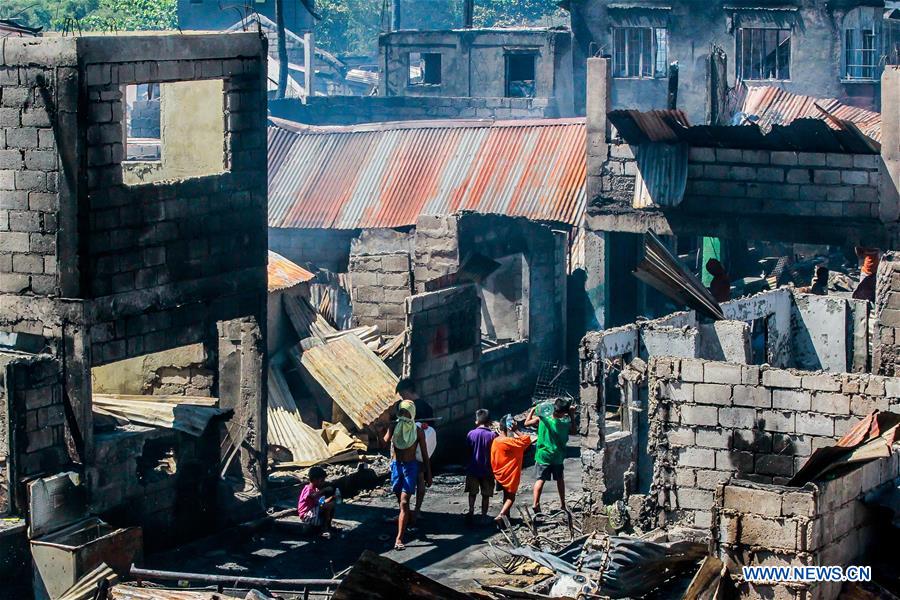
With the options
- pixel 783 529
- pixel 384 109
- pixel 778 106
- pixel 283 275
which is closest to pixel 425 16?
pixel 384 109

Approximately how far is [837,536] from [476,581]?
385 cm

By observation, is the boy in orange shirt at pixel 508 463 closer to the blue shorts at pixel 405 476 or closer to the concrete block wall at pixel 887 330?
the blue shorts at pixel 405 476

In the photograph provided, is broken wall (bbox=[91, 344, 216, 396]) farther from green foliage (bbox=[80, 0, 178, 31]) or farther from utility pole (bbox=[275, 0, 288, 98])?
green foliage (bbox=[80, 0, 178, 31])

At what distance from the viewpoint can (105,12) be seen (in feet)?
163

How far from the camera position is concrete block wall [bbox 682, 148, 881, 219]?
19.7 meters

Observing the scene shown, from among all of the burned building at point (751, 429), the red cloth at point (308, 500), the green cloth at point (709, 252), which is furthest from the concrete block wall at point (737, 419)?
the green cloth at point (709, 252)

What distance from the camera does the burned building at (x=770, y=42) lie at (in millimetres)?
34031

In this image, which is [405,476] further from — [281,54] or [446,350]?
[281,54]

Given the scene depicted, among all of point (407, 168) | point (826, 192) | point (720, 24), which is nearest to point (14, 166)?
point (826, 192)

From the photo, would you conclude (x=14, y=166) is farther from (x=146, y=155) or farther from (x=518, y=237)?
(x=146, y=155)

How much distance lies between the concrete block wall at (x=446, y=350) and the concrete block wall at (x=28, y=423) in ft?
15.7

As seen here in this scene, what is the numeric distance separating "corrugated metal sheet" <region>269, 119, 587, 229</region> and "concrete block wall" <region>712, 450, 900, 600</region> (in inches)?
478

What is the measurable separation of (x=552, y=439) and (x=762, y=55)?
2067 cm

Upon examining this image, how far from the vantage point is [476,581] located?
46.3 feet
